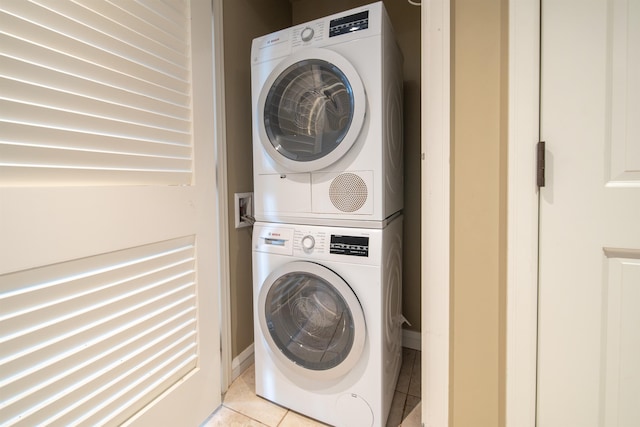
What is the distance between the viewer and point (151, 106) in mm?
918

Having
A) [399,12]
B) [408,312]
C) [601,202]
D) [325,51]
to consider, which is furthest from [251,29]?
[408,312]

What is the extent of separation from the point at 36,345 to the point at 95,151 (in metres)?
0.53

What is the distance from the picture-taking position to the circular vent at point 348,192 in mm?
1026

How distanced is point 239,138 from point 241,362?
1.26 metres

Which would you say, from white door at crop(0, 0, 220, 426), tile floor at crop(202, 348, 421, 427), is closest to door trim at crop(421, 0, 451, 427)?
tile floor at crop(202, 348, 421, 427)

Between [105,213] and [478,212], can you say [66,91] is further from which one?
[478,212]

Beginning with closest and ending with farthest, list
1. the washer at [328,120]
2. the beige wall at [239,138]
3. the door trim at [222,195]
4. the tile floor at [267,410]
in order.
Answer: the washer at [328,120] < the tile floor at [267,410] < the door trim at [222,195] < the beige wall at [239,138]

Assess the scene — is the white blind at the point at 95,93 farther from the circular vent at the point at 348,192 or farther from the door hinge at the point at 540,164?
the door hinge at the point at 540,164

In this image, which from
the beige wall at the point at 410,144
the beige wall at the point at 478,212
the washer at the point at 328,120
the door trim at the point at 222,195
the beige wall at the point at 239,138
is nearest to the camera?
the beige wall at the point at 478,212

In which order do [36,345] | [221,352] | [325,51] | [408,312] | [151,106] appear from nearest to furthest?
1. [36,345]
2. [151,106]
3. [325,51]
4. [221,352]
5. [408,312]

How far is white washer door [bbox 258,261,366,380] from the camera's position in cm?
102

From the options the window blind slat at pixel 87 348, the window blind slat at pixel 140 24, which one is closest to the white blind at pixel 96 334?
the window blind slat at pixel 87 348

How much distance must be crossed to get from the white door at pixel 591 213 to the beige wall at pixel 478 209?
122 mm

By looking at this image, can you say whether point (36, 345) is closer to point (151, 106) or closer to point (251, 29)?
point (151, 106)
